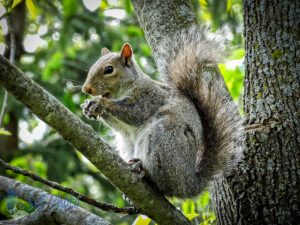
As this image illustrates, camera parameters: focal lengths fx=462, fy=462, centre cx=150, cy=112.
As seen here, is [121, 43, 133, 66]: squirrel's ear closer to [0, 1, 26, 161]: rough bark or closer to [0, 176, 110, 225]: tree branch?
[0, 176, 110, 225]: tree branch

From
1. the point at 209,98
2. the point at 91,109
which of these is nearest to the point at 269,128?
the point at 209,98

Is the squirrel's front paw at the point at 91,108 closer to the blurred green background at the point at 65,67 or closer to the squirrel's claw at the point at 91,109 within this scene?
the squirrel's claw at the point at 91,109

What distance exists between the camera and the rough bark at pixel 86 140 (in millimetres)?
1769

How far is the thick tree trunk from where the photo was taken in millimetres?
2266

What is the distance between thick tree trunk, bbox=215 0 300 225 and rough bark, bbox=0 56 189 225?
322 mm

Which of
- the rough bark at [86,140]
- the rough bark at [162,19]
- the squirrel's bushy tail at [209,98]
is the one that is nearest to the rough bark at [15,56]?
the rough bark at [162,19]

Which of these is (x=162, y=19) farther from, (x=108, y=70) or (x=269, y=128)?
(x=269, y=128)

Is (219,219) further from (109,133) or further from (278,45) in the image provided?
(109,133)

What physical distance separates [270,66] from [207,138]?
1.76 ft

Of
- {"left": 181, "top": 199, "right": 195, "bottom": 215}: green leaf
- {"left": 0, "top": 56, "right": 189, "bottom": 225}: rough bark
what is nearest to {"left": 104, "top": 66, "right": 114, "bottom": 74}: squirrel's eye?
{"left": 181, "top": 199, "right": 195, "bottom": 215}: green leaf

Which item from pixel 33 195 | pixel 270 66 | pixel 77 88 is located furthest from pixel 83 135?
pixel 77 88

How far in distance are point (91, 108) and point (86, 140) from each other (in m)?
0.79

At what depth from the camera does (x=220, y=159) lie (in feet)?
8.20

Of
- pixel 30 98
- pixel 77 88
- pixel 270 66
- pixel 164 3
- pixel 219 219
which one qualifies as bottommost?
pixel 219 219
